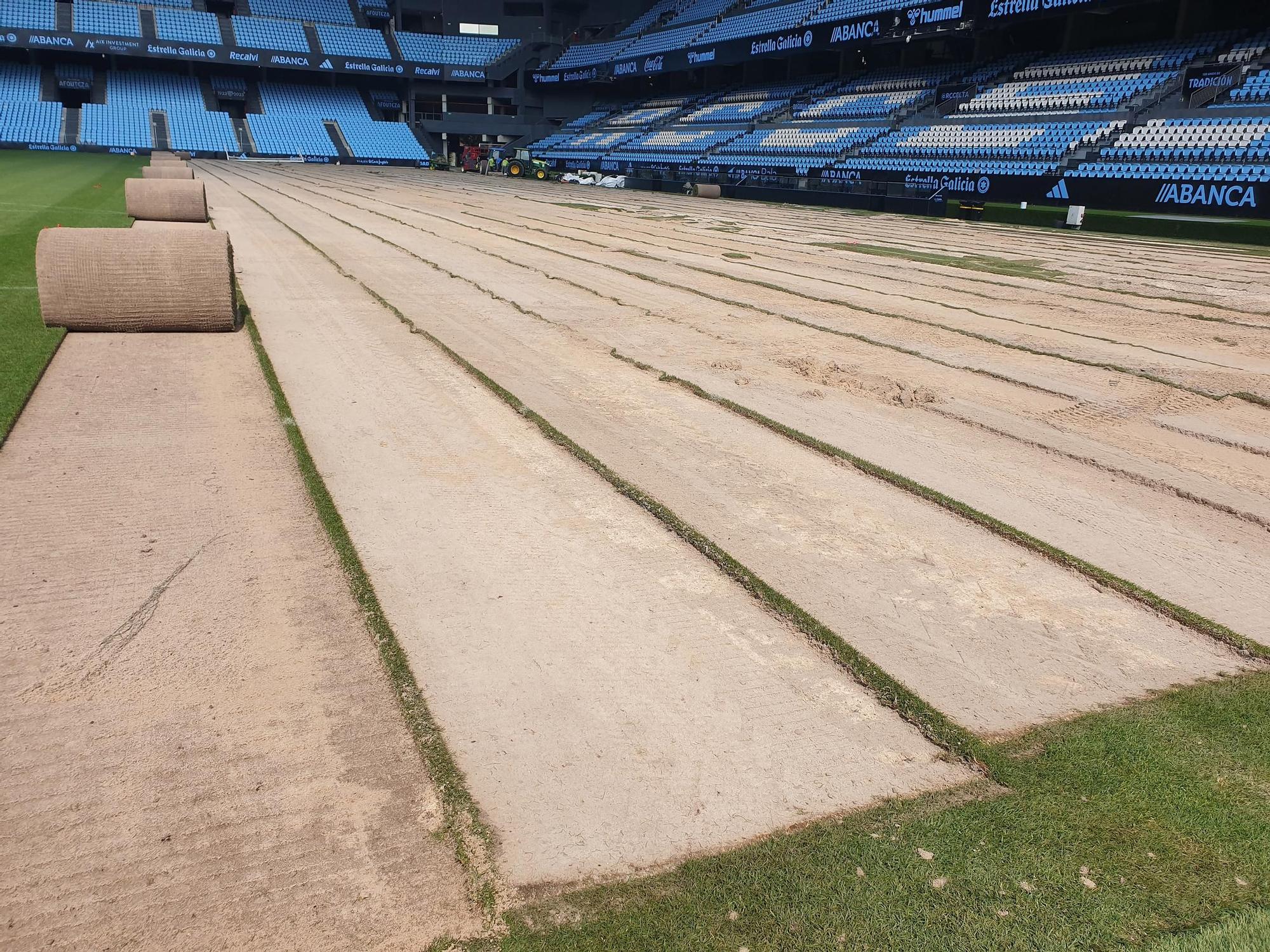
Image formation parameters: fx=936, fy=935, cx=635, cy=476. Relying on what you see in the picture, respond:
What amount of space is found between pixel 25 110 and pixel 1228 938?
64148 mm

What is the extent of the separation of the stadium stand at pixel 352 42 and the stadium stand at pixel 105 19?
34.3ft

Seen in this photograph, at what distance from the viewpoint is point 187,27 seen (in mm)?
55438

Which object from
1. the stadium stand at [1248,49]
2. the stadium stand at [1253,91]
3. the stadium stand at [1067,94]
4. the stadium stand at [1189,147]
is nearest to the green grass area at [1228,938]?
the stadium stand at [1189,147]

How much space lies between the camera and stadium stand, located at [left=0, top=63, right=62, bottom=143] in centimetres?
4972

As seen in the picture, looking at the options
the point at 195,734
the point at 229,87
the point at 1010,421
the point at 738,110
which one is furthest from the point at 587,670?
the point at 229,87

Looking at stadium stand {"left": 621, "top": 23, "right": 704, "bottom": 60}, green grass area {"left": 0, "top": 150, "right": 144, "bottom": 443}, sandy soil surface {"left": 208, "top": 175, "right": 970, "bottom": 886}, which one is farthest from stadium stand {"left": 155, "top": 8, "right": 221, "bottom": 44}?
sandy soil surface {"left": 208, "top": 175, "right": 970, "bottom": 886}

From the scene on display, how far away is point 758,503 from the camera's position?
186 inches

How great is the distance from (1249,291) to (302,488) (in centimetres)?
1319

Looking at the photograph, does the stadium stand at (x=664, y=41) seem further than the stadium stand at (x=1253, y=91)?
Yes

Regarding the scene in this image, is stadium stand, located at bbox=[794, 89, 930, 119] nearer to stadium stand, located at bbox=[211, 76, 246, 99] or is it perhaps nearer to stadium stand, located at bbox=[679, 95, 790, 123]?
stadium stand, located at bbox=[679, 95, 790, 123]

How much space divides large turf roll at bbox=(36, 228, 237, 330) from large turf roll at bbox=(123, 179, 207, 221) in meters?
8.26

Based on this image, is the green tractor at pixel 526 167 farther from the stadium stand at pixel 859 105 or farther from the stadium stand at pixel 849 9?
the stadium stand at pixel 849 9

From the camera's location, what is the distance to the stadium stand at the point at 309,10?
60.7 meters

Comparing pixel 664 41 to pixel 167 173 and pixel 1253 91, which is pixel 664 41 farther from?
pixel 167 173
